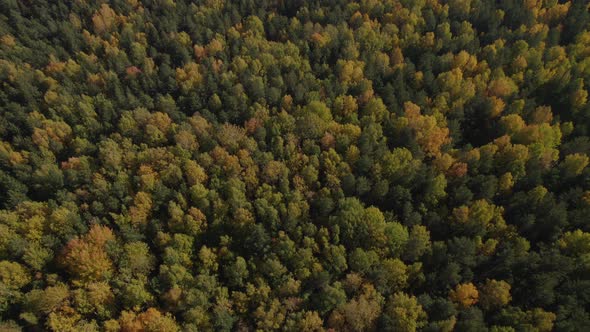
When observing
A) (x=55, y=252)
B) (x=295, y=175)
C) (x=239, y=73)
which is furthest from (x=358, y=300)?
(x=239, y=73)

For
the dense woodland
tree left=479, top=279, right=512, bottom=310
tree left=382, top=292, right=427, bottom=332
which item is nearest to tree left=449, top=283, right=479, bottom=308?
the dense woodland

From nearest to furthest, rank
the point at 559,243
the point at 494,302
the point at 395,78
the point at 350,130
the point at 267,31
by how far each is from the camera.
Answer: the point at 494,302, the point at 559,243, the point at 350,130, the point at 395,78, the point at 267,31

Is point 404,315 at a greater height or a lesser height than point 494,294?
lesser

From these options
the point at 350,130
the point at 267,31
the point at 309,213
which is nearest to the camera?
the point at 309,213

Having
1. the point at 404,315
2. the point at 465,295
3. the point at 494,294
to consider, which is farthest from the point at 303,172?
the point at 494,294

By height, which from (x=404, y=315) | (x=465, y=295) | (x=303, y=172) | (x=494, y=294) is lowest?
(x=404, y=315)

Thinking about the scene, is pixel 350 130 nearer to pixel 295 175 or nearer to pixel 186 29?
pixel 295 175

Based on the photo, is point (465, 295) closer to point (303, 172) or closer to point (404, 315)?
point (404, 315)

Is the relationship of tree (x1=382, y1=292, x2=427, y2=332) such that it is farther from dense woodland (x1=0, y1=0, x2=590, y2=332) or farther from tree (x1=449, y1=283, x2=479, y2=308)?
tree (x1=449, y1=283, x2=479, y2=308)

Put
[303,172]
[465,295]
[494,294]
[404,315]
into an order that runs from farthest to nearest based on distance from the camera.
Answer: [303,172] → [465,295] → [494,294] → [404,315]
